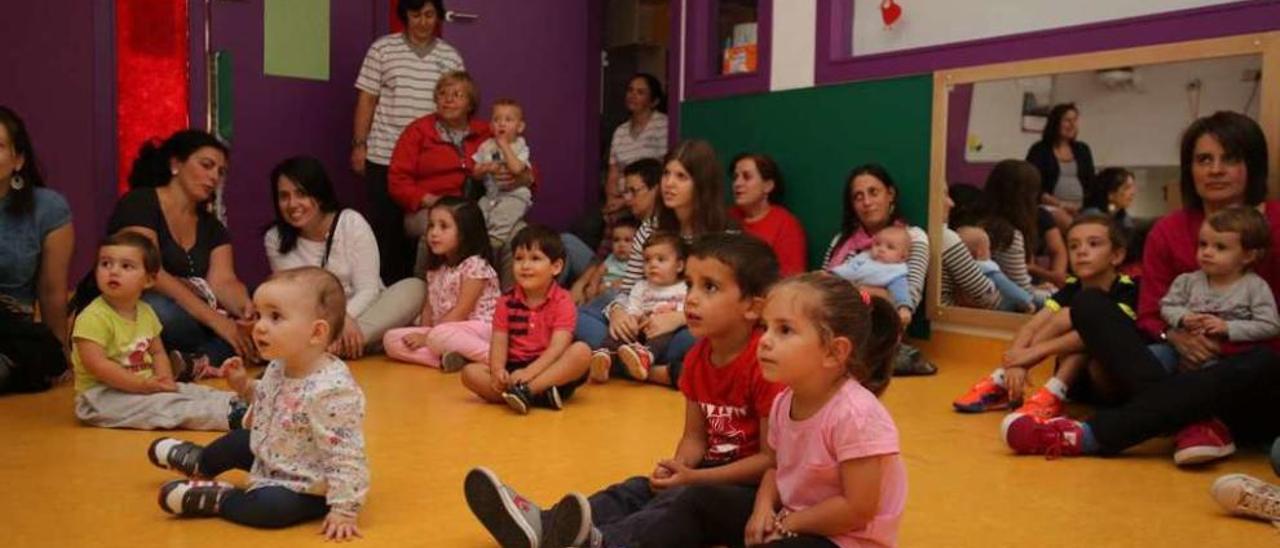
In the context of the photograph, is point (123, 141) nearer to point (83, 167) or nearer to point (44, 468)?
point (83, 167)

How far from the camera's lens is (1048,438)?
10.6 ft

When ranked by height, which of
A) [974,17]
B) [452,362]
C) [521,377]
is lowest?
[452,362]

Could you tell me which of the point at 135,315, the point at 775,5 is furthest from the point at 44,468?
the point at 775,5

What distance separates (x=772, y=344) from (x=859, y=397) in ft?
0.56

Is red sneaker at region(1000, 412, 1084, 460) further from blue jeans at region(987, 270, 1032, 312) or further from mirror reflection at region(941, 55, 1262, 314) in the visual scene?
blue jeans at region(987, 270, 1032, 312)

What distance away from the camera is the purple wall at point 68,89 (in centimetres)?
609

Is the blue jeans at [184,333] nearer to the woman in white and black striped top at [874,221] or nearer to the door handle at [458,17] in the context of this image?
the woman in white and black striped top at [874,221]

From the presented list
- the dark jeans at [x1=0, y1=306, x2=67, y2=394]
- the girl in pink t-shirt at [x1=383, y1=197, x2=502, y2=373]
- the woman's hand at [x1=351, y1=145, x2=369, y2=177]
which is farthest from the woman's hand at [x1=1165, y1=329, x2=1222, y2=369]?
the woman's hand at [x1=351, y1=145, x2=369, y2=177]

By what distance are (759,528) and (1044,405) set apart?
6.27 ft

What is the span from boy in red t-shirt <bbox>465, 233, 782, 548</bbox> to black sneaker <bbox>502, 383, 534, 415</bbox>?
1346mm

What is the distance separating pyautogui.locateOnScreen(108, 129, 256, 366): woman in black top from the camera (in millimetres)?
4395

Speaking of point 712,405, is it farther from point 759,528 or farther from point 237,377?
point 237,377

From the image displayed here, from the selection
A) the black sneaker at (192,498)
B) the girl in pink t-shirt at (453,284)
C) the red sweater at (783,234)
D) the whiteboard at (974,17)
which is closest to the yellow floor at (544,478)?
the black sneaker at (192,498)

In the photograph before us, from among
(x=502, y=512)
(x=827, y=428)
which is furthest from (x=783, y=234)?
(x=827, y=428)
